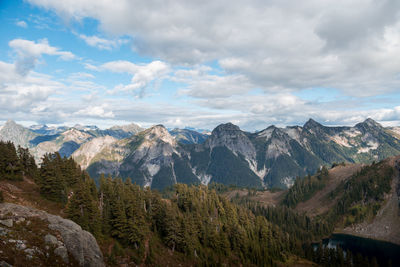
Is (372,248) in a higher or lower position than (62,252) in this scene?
lower

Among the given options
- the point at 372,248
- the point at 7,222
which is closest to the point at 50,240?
the point at 7,222

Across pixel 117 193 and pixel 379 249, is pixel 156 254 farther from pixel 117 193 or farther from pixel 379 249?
pixel 379 249

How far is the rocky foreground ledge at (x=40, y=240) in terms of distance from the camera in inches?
1374

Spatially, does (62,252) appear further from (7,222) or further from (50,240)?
(7,222)

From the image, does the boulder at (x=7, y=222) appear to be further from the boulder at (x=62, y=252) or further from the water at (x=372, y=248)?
the water at (x=372, y=248)

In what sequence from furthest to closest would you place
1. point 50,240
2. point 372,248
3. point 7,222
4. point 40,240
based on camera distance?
point 372,248, point 50,240, point 40,240, point 7,222

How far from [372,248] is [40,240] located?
212 m

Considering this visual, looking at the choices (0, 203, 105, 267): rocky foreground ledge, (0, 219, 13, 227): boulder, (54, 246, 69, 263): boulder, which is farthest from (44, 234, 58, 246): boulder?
(0, 219, 13, 227): boulder

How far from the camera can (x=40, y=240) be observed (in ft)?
130

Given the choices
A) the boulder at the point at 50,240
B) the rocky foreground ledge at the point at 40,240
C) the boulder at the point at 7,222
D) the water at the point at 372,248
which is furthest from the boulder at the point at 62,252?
the water at the point at 372,248

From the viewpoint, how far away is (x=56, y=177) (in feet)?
262

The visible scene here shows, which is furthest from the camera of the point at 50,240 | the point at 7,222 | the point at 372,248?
the point at 372,248

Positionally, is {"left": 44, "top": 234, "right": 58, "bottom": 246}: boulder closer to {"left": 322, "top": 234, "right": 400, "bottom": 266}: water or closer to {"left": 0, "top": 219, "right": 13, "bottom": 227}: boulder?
{"left": 0, "top": 219, "right": 13, "bottom": 227}: boulder

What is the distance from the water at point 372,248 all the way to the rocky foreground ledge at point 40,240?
174m
